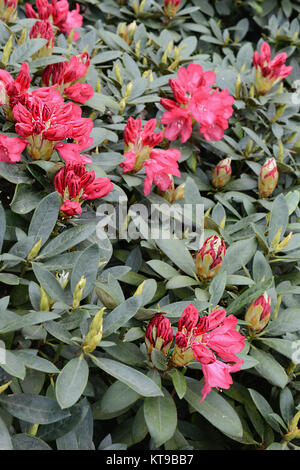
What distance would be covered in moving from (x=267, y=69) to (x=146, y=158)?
591 millimetres

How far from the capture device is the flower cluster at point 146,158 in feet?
4.10

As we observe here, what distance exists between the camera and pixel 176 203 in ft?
4.42

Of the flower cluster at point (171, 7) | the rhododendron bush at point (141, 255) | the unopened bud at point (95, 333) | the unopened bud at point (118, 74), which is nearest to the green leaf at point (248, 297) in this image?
the rhododendron bush at point (141, 255)

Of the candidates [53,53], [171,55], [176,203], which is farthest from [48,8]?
[176,203]

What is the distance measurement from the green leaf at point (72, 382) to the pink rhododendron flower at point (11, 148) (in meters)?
0.45

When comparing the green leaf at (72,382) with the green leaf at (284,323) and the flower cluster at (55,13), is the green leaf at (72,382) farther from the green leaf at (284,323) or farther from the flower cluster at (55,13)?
the flower cluster at (55,13)

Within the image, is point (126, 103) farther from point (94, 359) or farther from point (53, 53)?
point (94, 359)

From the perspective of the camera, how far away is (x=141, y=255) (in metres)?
1.21

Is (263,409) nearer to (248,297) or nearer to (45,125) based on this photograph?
(248,297)

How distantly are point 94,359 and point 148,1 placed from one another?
1488 millimetres

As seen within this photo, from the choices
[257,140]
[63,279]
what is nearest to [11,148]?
[63,279]

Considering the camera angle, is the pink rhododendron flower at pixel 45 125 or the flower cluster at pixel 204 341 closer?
the flower cluster at pixel 204 341

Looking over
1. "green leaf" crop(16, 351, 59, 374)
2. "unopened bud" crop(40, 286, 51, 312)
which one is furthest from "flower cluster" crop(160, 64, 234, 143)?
"green leaf" crop(16, 351, 59, 374)

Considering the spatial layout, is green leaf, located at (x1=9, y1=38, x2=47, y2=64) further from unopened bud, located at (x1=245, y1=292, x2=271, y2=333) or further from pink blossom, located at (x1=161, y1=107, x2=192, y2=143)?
unopened bud, located at (x1=245, y1=292, x2=271, y2=333)
